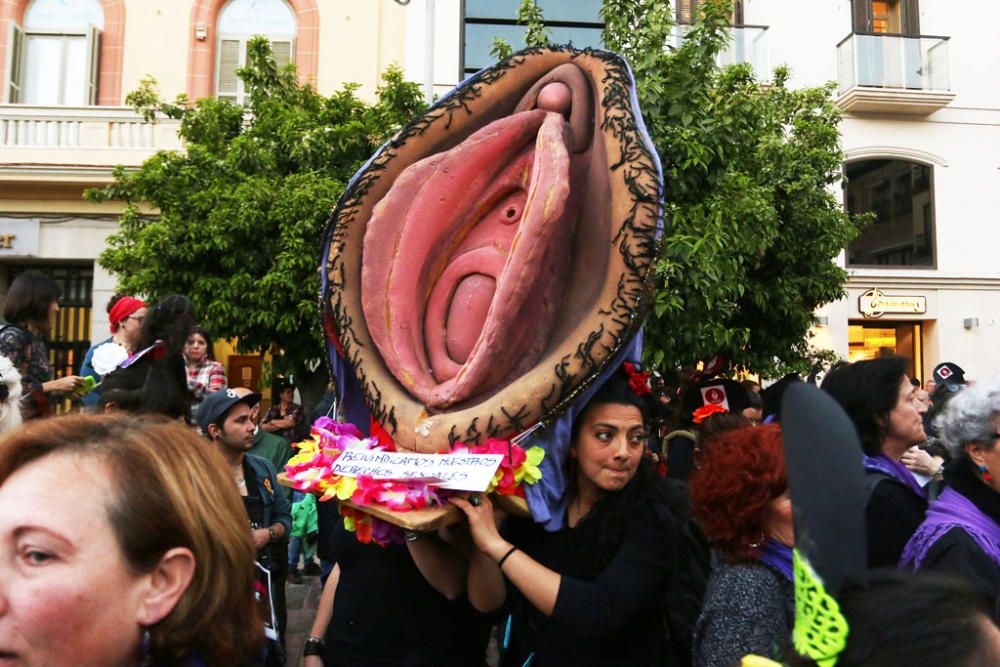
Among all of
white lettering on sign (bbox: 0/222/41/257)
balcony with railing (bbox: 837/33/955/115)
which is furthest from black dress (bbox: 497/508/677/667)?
balcony with railing (bbox: 837/33/955/115)

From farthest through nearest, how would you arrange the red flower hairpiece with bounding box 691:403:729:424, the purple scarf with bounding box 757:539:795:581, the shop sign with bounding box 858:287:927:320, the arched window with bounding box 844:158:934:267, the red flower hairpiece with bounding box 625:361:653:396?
the arched window with bounding box 844:158:934:267
the shop sign with bounding box 858:287:927:320
the red flower hairpiece with bounding box 691:403:729:424
the red flower hairpiece with bounding box 625:361:653:396
the purple scarf with bounding box 757:539:795:581

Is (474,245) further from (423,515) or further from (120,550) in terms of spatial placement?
(120,550)

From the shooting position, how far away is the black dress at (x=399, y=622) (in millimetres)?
2395

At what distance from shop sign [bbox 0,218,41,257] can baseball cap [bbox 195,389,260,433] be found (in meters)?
10.0

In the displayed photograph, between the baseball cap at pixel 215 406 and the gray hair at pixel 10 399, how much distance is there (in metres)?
0.82

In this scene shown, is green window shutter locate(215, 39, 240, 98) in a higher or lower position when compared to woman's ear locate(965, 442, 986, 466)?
higher

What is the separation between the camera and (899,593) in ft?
3.15

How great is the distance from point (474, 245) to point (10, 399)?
1.87 meters

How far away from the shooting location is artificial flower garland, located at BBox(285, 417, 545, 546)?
1.90 meters

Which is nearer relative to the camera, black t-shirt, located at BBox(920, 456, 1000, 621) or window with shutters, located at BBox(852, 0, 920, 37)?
black t-shirt, located at BBox(920, 456, 1000, 621)

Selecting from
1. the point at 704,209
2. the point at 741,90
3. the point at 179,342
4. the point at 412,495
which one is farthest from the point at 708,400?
the point at 741,90

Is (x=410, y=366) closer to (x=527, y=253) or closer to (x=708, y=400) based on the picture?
(x=527, y=253)

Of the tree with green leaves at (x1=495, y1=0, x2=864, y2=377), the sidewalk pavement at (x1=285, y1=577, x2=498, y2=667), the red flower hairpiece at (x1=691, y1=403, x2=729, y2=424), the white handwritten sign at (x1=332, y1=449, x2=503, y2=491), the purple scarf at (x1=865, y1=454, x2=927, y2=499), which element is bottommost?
the sidewalk pavement at (x1=285, y1=577, x2=498, y2=667)

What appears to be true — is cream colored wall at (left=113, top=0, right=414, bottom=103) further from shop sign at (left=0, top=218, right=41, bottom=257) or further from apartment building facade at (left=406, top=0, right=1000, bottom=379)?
apartment building facade at (left=406, top=0, right=1000, bottom=379)
